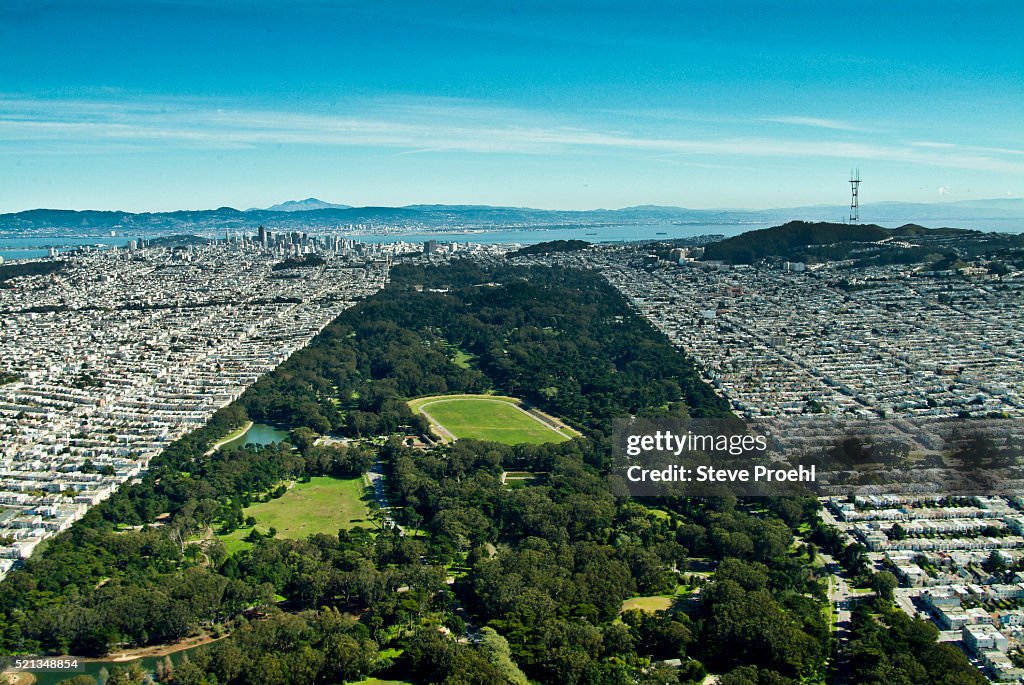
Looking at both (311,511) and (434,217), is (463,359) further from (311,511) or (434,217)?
(434,217)

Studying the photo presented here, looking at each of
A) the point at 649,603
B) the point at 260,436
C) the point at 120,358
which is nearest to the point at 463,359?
the point at 260,436

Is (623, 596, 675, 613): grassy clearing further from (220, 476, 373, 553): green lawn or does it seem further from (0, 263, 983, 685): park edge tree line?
(220, 476, 373, 553): green lawn

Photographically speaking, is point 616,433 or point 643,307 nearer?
point 616,433

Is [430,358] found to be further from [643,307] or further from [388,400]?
[643,307]

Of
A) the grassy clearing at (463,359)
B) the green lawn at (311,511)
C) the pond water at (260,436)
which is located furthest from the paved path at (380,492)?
the grassy clearing at (463,359)

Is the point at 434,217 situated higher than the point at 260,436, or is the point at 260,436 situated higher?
the point at 434,217

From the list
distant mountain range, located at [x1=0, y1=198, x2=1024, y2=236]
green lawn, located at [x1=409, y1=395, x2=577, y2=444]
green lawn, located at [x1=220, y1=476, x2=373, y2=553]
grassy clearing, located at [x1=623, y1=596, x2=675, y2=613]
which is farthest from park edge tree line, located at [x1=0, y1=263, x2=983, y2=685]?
distant mountain range, located at [x1=0, y1=198, x2=1024, y2=236]

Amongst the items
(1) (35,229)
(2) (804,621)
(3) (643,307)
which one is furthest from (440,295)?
(1) (35,229)
